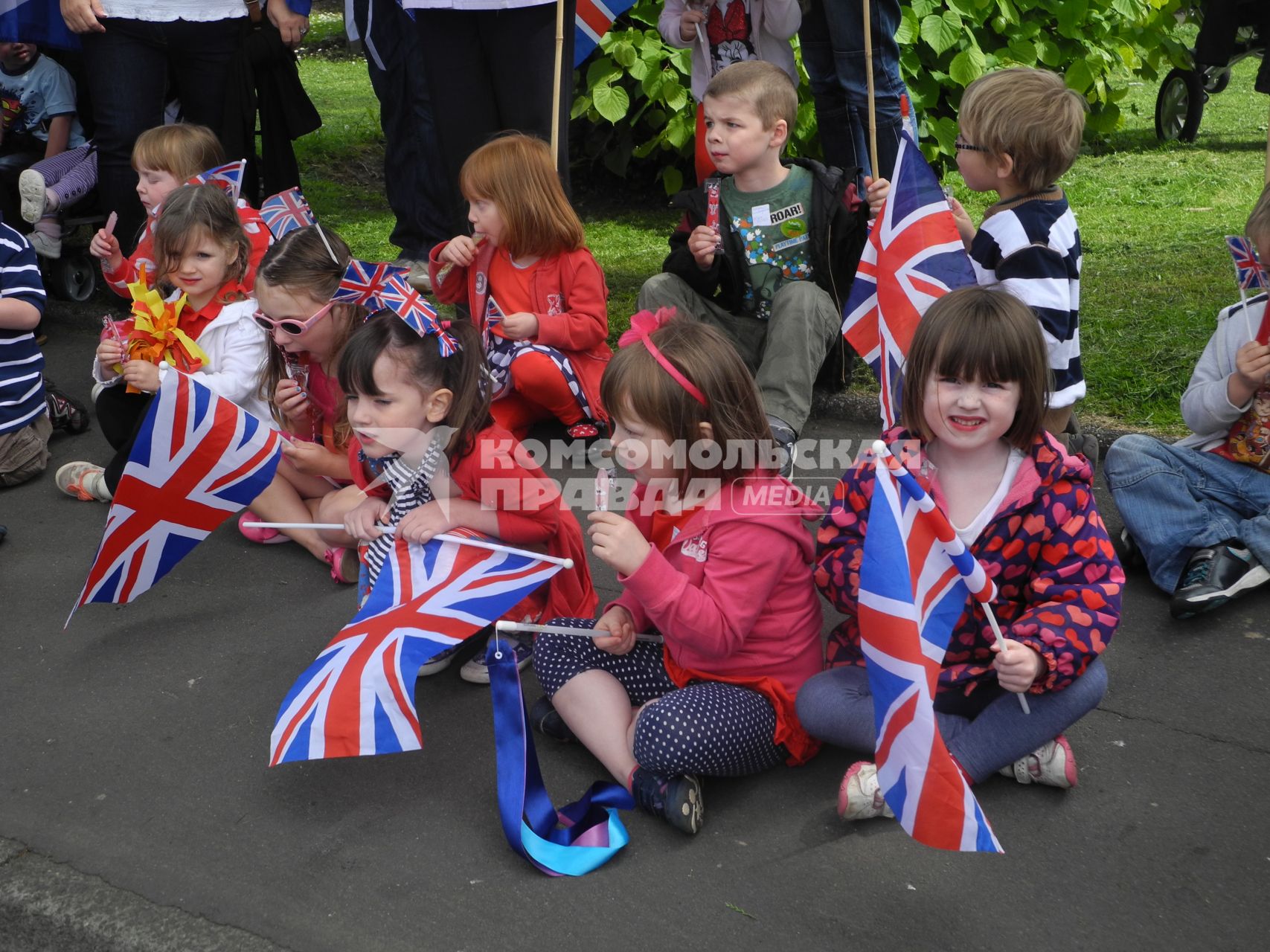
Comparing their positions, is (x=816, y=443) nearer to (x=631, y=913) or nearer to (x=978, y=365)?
(x=978, y=365)

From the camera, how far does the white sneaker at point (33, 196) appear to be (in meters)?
5.75

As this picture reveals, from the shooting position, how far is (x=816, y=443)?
4.26 metres

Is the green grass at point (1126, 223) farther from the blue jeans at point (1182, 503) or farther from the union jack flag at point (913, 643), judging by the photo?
the union jack flag at point (913, 643)

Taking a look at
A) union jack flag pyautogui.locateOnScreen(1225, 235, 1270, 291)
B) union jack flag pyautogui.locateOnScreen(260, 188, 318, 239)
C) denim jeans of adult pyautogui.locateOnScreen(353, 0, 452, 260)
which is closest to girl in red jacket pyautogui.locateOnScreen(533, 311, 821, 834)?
union jack flag pyautogui.locateOnScreen(1225, 235, 1270, 291)

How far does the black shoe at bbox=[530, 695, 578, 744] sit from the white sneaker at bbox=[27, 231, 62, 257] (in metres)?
4.23

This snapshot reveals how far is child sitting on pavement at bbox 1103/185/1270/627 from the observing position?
306 centimetres

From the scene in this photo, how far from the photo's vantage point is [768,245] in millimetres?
4258

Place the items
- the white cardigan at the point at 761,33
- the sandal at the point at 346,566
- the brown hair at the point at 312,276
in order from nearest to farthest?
the sandal at the point at 346,566 → the brown hair at the point at 312,276 → the white cardigan at the point at 761,33

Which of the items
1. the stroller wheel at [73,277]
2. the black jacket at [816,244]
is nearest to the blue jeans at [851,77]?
the black jacket at [816,244]

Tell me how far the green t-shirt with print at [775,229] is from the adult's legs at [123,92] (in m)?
2.41

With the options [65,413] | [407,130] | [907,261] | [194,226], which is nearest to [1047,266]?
[907,261]

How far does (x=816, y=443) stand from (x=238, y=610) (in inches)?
75.4

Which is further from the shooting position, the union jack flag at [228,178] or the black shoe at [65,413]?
the black shoe at [65,413]

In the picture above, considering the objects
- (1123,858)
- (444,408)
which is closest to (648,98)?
(444,408)
